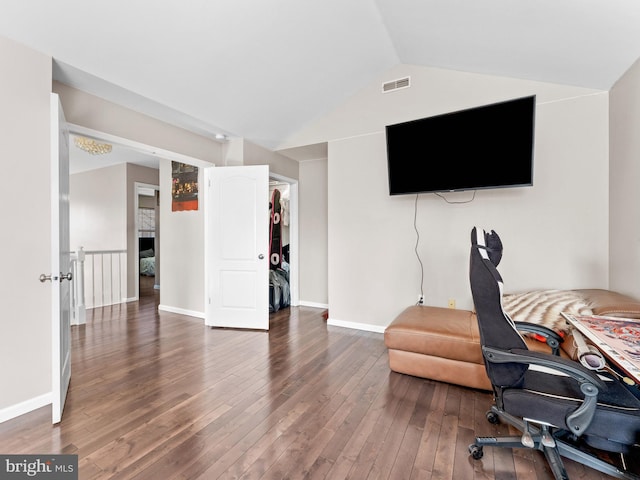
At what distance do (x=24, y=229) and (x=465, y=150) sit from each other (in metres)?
3.76

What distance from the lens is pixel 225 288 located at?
158 inches

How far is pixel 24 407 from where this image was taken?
205cm

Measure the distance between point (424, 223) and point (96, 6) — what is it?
3.47 metres

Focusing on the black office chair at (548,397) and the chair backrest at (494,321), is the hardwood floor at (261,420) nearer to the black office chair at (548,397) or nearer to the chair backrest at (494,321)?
the black office chair at (548,397)

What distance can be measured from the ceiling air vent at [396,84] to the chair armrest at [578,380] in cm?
331

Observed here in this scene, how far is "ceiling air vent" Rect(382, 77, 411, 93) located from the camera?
355 centimetres

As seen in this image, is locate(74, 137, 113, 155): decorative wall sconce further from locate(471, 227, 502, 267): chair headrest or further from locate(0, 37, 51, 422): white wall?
locate(471, 227, 502, 267): chair headrest

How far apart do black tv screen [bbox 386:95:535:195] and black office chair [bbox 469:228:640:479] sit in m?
1.44

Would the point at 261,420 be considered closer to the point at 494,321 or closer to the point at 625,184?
the point at 494,321

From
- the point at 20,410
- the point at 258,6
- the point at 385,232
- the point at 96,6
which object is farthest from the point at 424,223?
the point at 20,410

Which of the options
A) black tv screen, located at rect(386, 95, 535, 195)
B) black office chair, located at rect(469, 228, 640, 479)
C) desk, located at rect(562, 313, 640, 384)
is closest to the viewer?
desk, located at rect(562, 313, 640, 384)

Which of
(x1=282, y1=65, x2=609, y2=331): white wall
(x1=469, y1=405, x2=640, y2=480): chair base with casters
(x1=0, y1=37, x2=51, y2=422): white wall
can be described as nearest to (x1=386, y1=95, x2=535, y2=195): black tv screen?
(x1=282, y1=65, x2=609, y2=331): white wall

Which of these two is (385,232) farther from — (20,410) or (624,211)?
(20,410)

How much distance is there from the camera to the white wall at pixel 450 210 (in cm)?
273
